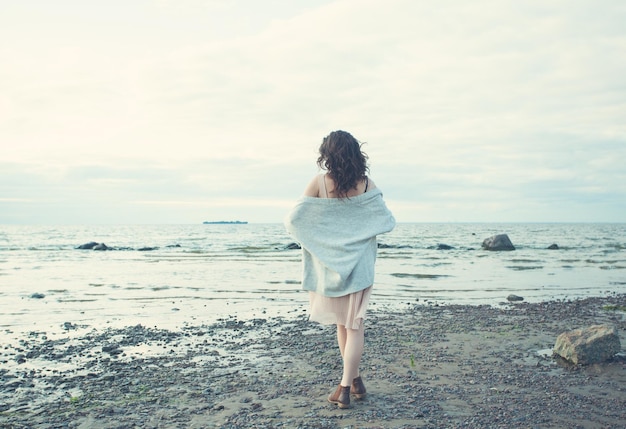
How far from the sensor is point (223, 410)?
5.28m

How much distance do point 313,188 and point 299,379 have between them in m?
2.52

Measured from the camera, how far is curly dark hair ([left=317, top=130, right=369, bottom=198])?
5141mm

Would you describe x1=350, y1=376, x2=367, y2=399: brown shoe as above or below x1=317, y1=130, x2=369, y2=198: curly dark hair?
below

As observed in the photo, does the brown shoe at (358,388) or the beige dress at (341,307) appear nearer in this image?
the beige dress at (341,307)

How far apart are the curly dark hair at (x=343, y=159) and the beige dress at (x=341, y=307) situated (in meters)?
0.19

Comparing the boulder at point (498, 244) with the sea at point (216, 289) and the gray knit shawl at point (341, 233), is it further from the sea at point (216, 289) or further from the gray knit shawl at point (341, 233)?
the gray knit shawl at point (341, 233)

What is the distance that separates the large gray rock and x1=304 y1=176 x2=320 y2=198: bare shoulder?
4.13m

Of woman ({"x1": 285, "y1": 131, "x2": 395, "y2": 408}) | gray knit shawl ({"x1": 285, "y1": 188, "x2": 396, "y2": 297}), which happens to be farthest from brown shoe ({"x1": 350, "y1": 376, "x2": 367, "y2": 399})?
gray knit shawl ({"x1": 285, "y1": 188, "x2": 396, "y2": 297})

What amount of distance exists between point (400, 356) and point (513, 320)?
12.9 feet

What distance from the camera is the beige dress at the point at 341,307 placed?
210 inches

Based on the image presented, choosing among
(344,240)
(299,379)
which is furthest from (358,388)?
(344,240)

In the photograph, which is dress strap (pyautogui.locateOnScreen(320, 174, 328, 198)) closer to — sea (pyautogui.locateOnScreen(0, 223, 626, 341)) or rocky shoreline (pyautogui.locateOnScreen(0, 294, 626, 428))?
rocky shoreline (pyautogui.locateOnScreen(0, 294, 626, 428))

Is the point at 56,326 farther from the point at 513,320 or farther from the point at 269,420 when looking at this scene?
the point at 513,320

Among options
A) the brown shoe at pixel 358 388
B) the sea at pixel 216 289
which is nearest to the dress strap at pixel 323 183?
the brown shoe at pixel 358 388
